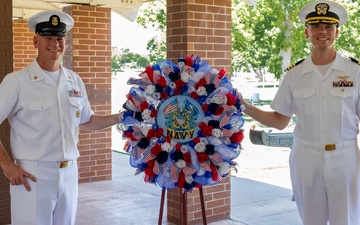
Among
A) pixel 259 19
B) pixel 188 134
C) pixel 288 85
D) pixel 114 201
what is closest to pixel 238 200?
pixel 114 201

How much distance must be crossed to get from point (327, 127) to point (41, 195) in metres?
1.97

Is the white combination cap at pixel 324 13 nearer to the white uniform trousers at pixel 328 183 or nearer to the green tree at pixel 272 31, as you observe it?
the white uniform trousers at pixel 328 183

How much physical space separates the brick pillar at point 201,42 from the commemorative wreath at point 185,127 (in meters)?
2.17

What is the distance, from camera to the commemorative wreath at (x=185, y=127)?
3203 mm

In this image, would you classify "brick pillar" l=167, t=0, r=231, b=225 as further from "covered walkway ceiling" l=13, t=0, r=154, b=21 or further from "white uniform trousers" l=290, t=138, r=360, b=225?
"covered walkway ceiling" l=13, t=0, r=154, b=21

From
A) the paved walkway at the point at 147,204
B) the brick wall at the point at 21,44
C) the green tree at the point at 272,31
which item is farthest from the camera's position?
the green tree at the point at 272,31

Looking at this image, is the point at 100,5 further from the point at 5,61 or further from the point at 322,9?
the point at 322,9

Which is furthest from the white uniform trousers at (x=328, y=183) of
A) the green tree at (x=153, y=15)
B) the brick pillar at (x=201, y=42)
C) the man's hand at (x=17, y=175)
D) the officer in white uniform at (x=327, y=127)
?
the green tree at (x=153, y=15)

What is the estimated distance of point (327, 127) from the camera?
3.50 metres

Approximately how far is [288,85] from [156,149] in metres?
1.17

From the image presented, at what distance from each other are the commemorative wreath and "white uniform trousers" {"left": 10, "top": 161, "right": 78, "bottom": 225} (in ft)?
1.67

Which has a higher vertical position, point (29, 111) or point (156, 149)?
point (29, 111)

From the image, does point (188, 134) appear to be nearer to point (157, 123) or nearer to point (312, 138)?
point (157, 123)

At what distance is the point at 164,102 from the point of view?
3.27 metres
